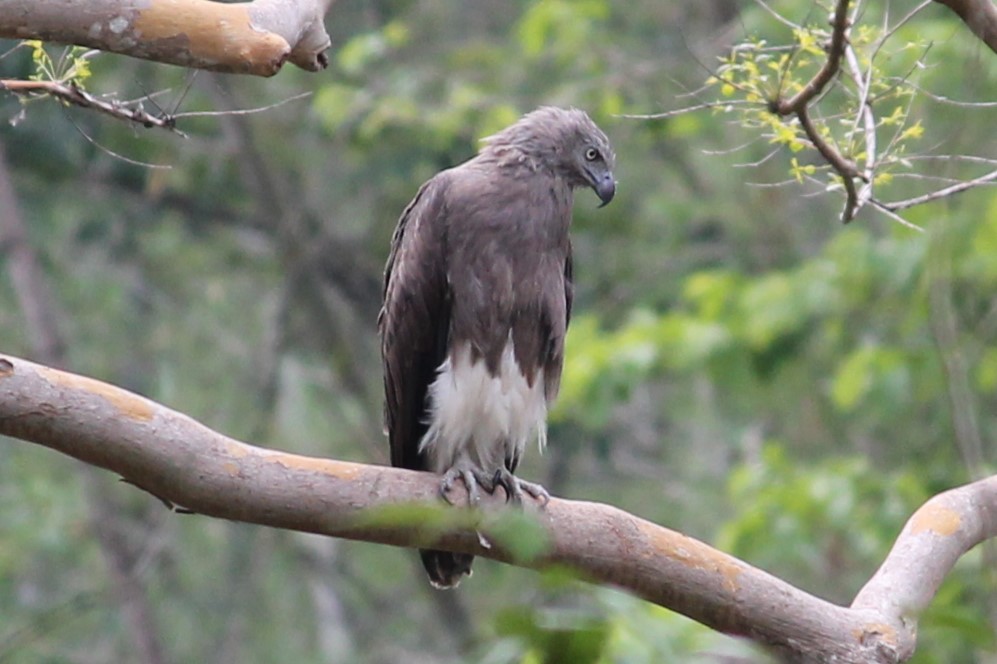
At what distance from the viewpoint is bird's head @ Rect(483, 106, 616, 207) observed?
16.7 feet

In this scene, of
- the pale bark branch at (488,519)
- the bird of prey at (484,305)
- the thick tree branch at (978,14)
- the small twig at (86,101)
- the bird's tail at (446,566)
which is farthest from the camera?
the bird's tail at (446,566)

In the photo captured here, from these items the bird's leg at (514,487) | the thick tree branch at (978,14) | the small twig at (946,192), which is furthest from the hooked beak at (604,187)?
the thick tree branch at (978,14)

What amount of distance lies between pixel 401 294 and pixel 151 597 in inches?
365

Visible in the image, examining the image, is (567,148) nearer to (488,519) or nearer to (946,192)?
(946,192)

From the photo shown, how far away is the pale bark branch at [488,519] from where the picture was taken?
3.21m

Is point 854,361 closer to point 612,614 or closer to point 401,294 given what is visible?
point 401,294

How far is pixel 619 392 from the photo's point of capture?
30.6ft

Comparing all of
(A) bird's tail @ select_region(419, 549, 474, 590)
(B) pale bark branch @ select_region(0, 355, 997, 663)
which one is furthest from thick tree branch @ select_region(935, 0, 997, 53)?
(A) bird's tail @ select_region(419, 549, 474, 590)

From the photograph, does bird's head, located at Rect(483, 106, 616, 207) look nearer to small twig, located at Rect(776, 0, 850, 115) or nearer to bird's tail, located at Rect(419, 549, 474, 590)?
bird's tail, located at Rect(419, 549, 474, 590)

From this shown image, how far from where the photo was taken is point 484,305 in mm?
4684

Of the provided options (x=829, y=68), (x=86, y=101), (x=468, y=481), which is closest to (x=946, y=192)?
(x=829, y=68)

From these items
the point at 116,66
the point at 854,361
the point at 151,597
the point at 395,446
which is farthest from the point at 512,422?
the point at 151,597

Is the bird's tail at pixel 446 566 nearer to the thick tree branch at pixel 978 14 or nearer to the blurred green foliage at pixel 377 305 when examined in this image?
the thick tree branch at pixel 978 14

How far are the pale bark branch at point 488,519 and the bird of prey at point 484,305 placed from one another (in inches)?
18.7
